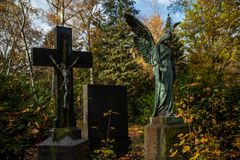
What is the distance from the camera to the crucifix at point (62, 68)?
4.97 meters

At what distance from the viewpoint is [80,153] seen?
→ 475cm

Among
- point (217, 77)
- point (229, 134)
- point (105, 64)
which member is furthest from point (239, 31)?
point (105, 64)

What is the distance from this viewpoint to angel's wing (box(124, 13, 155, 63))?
631cm

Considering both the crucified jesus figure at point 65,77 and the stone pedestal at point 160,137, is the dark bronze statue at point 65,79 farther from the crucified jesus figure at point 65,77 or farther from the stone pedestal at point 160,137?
the stone pedestal at point 160,137

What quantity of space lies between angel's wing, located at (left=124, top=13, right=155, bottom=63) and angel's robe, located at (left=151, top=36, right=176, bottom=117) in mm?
259

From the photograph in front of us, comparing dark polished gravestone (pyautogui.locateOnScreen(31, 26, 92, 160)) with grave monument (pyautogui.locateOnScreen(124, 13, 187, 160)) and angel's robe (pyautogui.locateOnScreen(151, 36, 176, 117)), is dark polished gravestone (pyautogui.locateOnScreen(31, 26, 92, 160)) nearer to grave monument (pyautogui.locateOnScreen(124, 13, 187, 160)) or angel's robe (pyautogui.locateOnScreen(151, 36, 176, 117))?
grave monument (pyautogui.locateOnScreen(124, 13, 187, 160))

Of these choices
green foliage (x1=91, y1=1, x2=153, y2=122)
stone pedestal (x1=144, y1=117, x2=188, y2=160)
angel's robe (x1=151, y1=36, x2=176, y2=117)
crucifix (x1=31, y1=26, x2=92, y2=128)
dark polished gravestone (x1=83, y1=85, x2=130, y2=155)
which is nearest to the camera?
crucifix (x1=31, y1=26, x2=92, y2=128)

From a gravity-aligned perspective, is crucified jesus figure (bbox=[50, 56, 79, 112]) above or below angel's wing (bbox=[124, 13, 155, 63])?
below

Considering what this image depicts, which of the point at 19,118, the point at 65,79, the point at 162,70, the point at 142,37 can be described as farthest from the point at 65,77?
the point at 142,37

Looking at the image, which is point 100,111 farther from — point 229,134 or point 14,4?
point 14,4

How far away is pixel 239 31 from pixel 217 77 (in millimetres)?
5058

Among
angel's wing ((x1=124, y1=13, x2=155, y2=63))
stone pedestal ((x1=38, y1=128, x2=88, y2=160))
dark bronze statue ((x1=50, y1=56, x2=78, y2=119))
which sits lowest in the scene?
stone pedestal ((x1=38, y1=128, x2=88, y2=160))

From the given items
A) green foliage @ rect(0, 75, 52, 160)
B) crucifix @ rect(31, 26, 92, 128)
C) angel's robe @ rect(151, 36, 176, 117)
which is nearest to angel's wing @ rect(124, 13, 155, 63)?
angel's robe @ rect(151, 36, 176, 117)

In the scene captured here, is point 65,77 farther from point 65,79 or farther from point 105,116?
point 105,116
